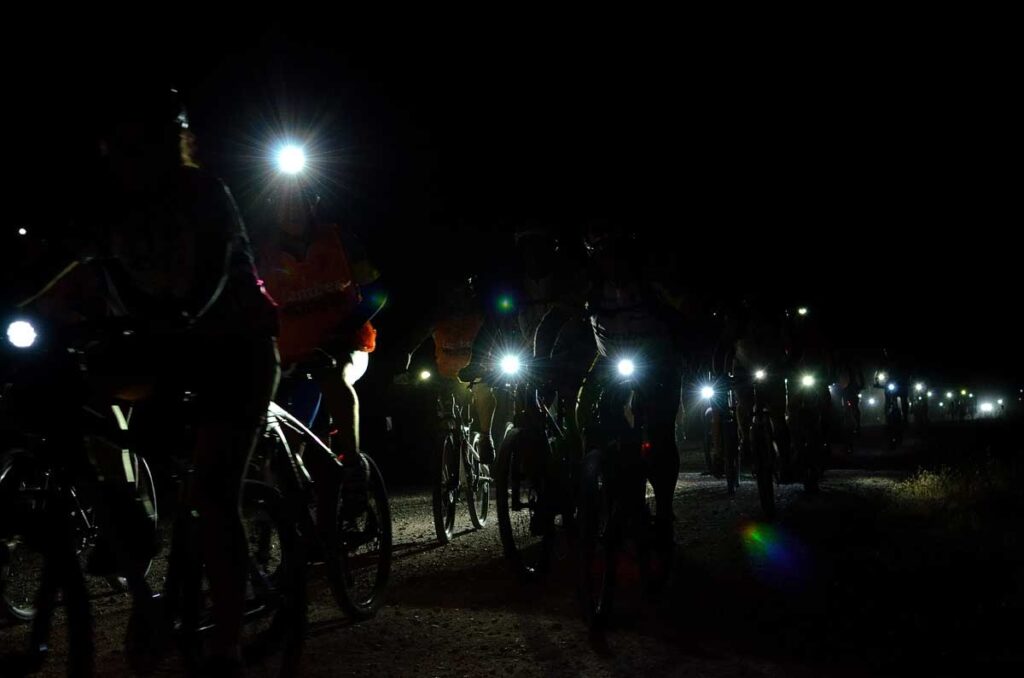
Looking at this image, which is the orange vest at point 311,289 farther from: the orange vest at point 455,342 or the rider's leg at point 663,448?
the orange vest at point 455,342

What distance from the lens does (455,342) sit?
348 inches

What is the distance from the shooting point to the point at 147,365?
3.08m

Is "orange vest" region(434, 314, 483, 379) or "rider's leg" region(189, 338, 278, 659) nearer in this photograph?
"rider's leg" region(189, 338, 278, 659)

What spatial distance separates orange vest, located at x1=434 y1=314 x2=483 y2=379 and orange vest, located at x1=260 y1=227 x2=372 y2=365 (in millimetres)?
3794

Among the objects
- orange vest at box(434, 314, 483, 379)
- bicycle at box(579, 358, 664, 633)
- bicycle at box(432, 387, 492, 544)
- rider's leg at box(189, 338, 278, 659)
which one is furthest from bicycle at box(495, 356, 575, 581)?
rider's leg at box(189, 338, 278, 659)

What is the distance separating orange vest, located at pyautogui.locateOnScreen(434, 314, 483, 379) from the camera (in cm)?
882

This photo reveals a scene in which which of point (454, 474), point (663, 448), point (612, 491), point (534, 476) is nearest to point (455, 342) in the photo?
point (454, 474)

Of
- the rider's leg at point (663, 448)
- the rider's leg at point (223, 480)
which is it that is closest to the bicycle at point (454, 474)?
the rider's leg at point (663, 448)

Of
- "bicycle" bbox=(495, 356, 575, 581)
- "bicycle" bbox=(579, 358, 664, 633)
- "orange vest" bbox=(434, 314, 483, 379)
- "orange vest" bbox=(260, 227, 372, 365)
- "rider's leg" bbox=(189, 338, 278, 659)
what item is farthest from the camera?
"orange vest" bbox=(434, 314, 483, 379)

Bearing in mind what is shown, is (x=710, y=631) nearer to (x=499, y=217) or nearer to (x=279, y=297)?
(x=279, y=297)

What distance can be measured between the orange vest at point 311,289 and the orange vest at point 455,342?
379cm

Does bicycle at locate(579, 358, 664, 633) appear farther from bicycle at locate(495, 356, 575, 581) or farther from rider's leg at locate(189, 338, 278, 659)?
rider's leg at locate(189, 338, 278, 659)

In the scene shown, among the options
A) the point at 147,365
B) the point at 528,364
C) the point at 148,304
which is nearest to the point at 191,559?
the point at 147,365

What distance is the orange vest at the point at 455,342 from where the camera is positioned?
882 cm
